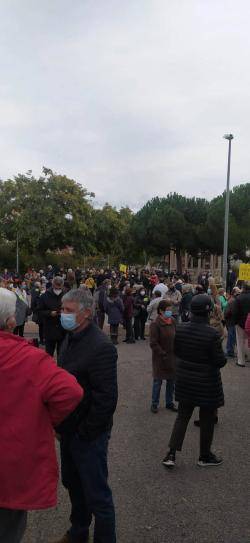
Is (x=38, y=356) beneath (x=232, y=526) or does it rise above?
above

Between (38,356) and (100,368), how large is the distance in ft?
2.43

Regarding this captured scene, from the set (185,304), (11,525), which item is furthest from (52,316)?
(185,304)

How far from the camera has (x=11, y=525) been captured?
2.36 meters

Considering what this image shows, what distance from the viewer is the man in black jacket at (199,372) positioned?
14.8 feet

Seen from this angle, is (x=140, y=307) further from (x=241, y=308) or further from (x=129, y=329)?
(x=241, y=308)

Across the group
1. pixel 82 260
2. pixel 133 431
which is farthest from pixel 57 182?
pixel 133 431

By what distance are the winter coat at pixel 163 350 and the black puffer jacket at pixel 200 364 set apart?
5.04 ft

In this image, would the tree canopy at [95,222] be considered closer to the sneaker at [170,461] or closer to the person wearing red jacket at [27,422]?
the sneaker at [170,461]

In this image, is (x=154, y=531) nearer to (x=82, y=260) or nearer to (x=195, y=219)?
(x=82, y=260)

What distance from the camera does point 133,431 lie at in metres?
5.71

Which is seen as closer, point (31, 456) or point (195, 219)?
point (31, 456)

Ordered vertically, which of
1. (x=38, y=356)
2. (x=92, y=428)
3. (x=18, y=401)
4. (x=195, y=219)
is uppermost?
(x=195, y=219)

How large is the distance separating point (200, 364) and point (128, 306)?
8.09 m

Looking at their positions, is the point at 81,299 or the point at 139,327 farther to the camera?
the point at 139,327
